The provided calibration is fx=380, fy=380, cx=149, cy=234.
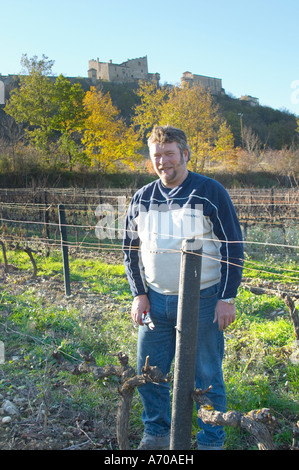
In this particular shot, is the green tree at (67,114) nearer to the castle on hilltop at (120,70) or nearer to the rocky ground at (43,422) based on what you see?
the rocky ground at (43,422)

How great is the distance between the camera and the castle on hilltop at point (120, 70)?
2633 inches

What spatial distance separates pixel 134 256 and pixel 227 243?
Answer: 606mm

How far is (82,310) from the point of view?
470 centimetres

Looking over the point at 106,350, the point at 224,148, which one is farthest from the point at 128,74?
the point at 106,350

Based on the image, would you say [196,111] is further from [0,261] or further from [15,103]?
[0,261]

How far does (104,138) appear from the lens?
27.0 m

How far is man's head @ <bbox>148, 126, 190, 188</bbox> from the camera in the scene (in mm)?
2043

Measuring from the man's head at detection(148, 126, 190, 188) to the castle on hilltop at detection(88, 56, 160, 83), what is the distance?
6764cm

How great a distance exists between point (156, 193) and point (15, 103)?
24751 mm

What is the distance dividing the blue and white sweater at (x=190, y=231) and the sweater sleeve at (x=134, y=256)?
7cm

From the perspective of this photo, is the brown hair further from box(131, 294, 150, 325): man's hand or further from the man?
box(131, 294, 150, 325): man's hand

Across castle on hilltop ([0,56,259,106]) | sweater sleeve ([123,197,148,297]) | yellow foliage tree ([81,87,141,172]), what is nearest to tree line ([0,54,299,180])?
yellow foliage tree ([81,87,141,172])

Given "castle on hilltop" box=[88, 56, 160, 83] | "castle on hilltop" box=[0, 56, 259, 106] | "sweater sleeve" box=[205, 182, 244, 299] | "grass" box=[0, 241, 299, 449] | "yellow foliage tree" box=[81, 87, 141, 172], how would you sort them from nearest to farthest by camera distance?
"sweater sleeve" box=[205, 182, 244, 299], "grass" box=[0, 241, 299, 449], "yellow foliage tree" box=[81, 87, 141, 172], "castle on hilltop" box=[0, 56, 259, 106], "castle on hilltop" box=[88, 56, 160, 83]
